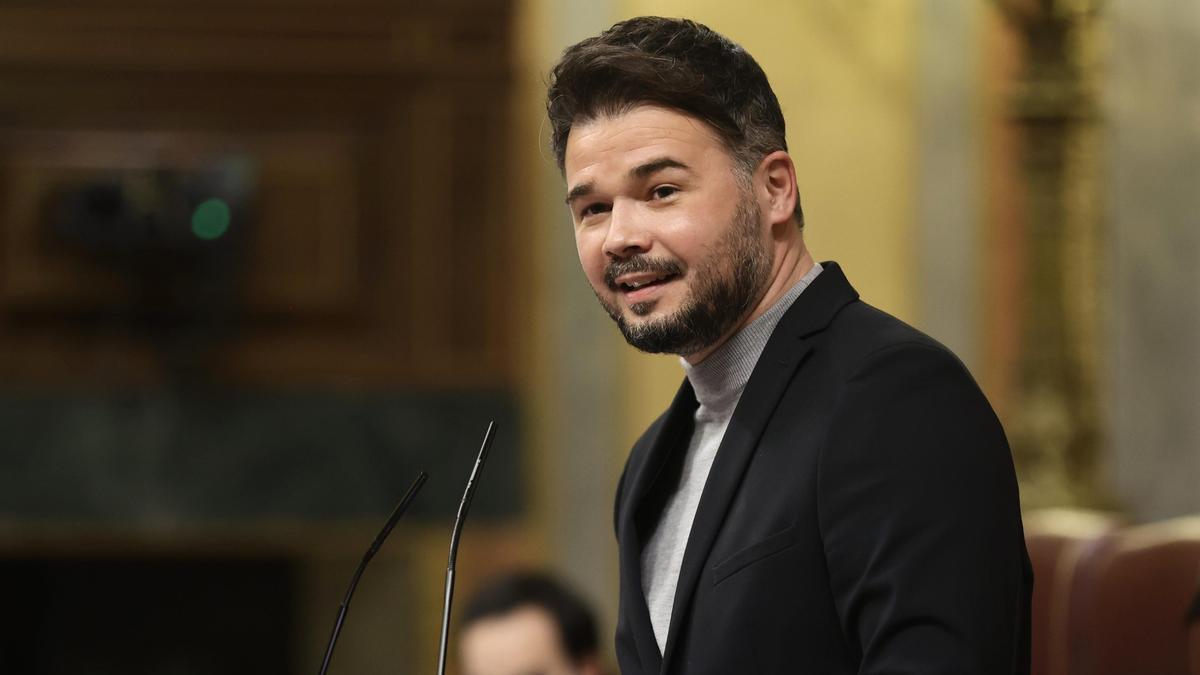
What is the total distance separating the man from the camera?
3.99ft

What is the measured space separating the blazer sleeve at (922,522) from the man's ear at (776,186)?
205mm

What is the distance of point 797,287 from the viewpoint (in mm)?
1475

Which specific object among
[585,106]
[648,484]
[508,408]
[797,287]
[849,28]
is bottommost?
[508,408]

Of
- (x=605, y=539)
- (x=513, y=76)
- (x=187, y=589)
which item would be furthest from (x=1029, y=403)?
(x=187, y=589)

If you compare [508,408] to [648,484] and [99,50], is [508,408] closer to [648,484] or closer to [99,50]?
[99,50]

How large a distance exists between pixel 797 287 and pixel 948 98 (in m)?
3.34

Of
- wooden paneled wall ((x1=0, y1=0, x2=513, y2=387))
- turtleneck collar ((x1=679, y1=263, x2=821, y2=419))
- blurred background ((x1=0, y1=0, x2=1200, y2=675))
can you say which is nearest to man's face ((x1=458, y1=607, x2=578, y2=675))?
turtleneck collar ((x1=679, y1=263, x2=821, y2=419))

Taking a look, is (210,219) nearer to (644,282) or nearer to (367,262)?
(367,262)

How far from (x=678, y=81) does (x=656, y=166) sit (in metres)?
0.08

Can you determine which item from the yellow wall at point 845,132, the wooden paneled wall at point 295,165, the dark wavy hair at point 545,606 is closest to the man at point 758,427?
the dark wavy hair at point 545,606

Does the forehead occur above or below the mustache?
above

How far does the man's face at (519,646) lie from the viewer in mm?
2721

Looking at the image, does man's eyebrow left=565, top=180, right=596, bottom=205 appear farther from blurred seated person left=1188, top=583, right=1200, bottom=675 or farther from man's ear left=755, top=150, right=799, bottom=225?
blurred seated person left=1188, top=583, right=1200, bottom=675

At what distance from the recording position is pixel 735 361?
147 cm
